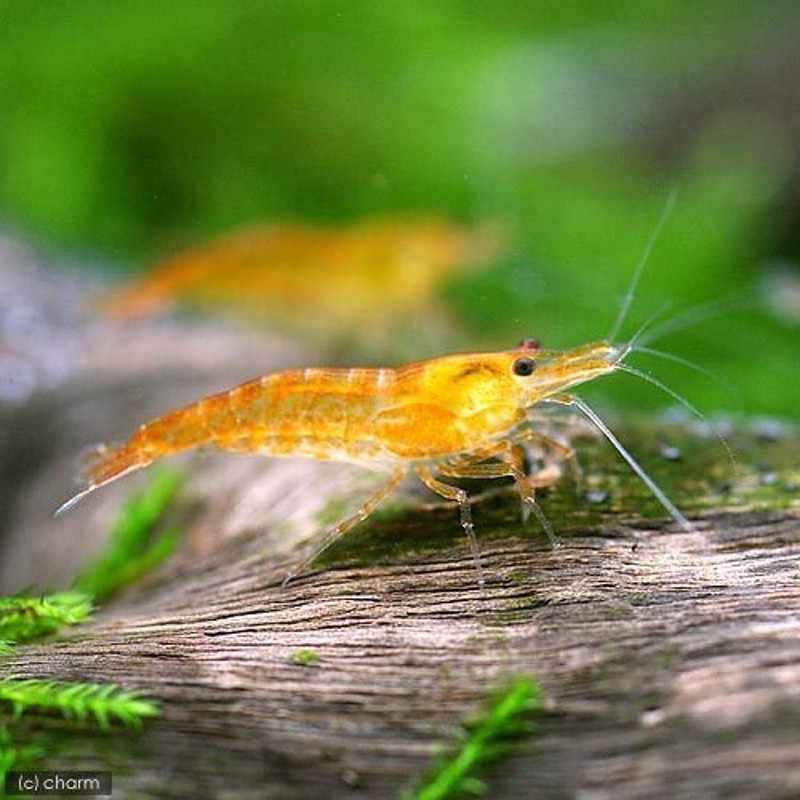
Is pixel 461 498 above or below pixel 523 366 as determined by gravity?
below

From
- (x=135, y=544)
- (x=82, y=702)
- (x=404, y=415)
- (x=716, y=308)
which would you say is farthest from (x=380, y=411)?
(x=716, y=308)

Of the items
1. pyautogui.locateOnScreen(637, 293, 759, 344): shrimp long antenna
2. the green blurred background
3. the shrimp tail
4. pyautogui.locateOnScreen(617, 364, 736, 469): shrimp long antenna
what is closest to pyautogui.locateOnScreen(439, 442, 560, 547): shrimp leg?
pyautogui.locateOnScreen(617, 364, 736, 469): shrimp long antenna

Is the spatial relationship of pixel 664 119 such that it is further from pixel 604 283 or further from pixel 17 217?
pixel 17 217

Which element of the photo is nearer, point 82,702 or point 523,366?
point 82,702

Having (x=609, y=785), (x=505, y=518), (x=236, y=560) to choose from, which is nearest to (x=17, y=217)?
(x=236, y=560)

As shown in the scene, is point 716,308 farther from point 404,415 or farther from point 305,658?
point 305,658

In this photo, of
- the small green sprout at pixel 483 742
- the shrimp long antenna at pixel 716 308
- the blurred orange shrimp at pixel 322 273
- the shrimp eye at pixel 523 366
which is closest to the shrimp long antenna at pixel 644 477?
the shrimp eye at pixel 523 366
